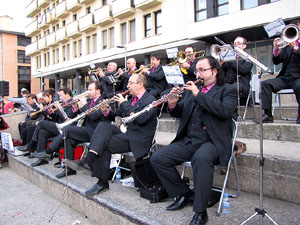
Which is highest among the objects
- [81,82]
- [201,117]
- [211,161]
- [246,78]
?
Answer: [81,82]

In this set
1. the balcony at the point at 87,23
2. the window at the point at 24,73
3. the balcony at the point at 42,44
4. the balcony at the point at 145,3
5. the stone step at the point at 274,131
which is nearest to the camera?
the stone step at the point at 274,131

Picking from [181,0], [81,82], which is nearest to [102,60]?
[81,82]

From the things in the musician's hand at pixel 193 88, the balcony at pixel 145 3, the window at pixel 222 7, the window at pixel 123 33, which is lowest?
the musician's hand at pixel 193 88

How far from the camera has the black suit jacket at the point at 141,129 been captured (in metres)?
3.57

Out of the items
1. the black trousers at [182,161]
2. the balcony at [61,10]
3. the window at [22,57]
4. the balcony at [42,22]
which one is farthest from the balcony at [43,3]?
the black trousers at [182,161]

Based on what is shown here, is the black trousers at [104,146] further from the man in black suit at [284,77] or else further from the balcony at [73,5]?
the balcony at [73,5]

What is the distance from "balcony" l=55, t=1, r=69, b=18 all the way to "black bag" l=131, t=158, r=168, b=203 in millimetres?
26841

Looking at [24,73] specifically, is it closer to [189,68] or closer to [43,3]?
[43,3]

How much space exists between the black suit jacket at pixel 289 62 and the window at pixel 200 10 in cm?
1124

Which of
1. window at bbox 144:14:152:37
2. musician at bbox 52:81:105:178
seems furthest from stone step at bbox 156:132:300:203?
window at bbox 144:14:152:37

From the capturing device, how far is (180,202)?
2.98 metres

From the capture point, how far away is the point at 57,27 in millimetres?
29469

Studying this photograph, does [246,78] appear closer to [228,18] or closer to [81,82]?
[228,18]

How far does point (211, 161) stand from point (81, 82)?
26.9 m
